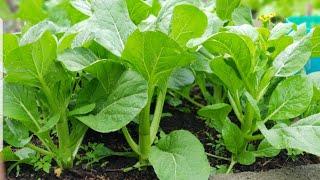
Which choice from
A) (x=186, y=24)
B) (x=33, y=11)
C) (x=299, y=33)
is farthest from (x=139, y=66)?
(x=33, y=11)

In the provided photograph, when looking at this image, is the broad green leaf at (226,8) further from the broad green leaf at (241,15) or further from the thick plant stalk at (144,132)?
the thick plant stalk at (144,132)

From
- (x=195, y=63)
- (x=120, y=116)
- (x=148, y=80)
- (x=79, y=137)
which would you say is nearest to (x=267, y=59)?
(x=195, y=63)

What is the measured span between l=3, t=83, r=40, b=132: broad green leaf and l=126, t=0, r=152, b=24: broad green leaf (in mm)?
466

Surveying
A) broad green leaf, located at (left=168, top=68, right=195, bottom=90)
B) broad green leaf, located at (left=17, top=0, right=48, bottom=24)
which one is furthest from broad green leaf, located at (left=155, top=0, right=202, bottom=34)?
broad green leaf, located at (left=17, top=0, right=48, bottom=24)

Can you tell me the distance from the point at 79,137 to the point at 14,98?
0.22 meters

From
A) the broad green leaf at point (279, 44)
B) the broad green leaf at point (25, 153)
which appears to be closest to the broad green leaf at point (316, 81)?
the broad green leaf at point (279, 44)

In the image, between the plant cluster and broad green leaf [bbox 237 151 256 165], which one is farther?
broad green leaf [bbox 237 151 256 165]

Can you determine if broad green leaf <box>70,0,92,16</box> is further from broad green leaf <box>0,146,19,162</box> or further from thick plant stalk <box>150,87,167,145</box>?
broad green leaf <box>0,146,19,162</box>

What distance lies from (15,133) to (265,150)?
0.73 metres

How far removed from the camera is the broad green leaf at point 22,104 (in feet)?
4.88

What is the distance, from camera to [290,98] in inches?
62.0

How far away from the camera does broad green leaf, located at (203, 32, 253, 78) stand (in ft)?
4.77

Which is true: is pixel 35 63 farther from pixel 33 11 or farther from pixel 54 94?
pixel 33 11

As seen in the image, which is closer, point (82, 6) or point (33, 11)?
point (82, 6)
